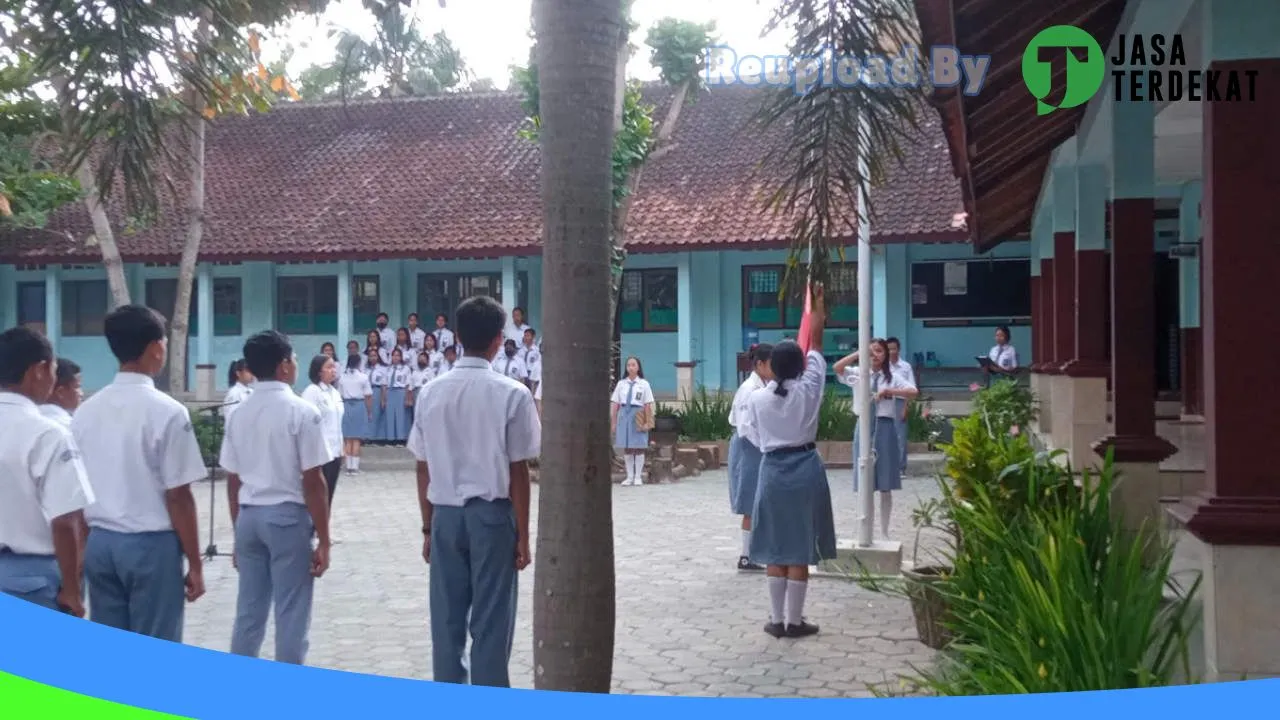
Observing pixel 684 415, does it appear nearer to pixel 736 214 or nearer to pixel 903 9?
pixel 736 214

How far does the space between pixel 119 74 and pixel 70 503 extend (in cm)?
213

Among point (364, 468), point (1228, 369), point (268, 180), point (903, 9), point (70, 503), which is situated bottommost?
point (364, 468)

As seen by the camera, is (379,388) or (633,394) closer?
(633,394)

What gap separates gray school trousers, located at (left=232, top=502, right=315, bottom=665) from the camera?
5480 millimetres

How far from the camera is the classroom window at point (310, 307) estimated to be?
81.1 feet

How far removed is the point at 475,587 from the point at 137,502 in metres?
1.29

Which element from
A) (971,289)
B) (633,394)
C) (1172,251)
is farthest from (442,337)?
(1172,251)

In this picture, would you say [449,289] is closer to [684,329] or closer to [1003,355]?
[684,329]

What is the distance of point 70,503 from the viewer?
430cm

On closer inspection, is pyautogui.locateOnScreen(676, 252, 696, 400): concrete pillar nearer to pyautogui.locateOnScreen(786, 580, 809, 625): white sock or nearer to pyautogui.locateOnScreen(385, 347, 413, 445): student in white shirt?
pyautogui.locateOnScreen(385, 347, 413, 445): student in white shirt

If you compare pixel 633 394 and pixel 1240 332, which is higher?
A: pixel 1240 332

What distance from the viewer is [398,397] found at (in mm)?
18766

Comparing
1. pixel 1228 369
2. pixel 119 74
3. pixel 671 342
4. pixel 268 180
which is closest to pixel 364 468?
pixel 671 342

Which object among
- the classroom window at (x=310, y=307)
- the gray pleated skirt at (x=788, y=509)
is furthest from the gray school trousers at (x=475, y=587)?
the classroom window at (x=310, y=307)
